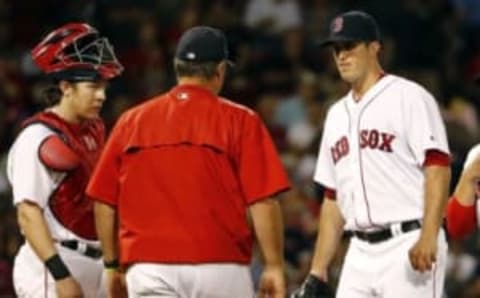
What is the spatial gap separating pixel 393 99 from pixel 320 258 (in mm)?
859

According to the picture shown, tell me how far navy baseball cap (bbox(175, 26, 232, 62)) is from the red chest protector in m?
0.78

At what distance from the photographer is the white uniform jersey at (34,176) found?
25.4 ft

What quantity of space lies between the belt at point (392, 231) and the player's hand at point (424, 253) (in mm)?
246

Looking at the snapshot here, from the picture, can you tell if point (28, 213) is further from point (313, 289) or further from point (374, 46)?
point (374, 46)

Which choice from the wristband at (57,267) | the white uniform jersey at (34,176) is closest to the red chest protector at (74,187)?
the white uniform jersey at (34,176)

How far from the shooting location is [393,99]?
26.0ft

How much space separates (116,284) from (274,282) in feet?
2.80

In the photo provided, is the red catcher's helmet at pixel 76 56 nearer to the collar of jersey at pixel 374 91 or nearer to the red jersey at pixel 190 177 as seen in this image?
the red jersey at pixel 190 177

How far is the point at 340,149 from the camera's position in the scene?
26.5 feet

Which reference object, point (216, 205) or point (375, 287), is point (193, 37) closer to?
point (216, 205)

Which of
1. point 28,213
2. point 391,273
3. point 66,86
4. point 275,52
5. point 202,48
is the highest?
point 202,48

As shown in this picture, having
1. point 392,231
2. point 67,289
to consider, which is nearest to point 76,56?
point 67,289

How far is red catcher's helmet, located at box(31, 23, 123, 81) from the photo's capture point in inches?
317

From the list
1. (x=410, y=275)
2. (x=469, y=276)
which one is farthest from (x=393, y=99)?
(x=469, y=276)
